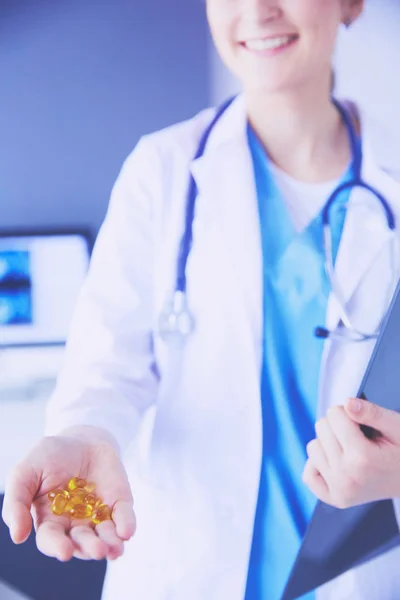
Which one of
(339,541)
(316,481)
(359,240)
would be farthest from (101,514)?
(359,240)

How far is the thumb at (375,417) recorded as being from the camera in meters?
0.67

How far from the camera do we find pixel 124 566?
36.1 inches

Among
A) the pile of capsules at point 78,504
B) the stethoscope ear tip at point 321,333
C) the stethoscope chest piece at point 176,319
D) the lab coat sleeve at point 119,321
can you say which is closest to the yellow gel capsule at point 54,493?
the pile of capsules at point 78,504

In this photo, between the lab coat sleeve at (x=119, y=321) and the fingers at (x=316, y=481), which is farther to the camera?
the lab coat sleeve at (x=119, y=321)

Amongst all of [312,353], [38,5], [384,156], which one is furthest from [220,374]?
[38,5]

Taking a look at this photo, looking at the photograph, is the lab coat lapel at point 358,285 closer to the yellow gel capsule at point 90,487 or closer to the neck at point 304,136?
the neck at point 304,136

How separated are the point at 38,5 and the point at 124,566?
2.59 feet

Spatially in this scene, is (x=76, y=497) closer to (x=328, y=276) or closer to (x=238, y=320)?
(x=238, y=320)

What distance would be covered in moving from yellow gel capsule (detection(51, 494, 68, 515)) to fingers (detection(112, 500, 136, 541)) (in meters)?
0.05

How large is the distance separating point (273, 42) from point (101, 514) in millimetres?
608

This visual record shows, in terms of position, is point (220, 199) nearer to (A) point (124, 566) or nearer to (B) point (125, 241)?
(B) point (125, 241)

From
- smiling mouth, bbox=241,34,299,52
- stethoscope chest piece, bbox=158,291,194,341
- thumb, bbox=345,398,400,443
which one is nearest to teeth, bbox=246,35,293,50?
smiling mouth, bbox=241,34,299,52

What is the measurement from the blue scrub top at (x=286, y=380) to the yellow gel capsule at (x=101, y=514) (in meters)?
0.27

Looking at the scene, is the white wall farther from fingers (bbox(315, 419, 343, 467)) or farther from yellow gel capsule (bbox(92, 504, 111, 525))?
yellow gel capsule (bbox(92, 504, 111, 525))
